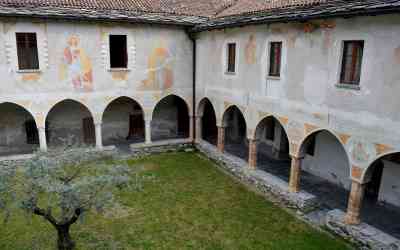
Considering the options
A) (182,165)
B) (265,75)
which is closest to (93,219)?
(182,165)

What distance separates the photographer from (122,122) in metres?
18.9

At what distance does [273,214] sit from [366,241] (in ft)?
9.79

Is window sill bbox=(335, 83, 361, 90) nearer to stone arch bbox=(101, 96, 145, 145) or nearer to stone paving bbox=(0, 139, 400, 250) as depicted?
stone paving bbox=(0, 139, 400, 250)

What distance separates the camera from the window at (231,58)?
1440cm

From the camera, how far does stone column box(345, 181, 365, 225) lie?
375 inches

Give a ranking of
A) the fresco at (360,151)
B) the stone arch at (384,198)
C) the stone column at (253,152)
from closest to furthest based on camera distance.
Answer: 1. the fresco at (360,151)
2. the stone arch at (384,198)
3. the stone column at (253,152)

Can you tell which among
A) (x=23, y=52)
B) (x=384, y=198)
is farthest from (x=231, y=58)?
(x=23, y=52)

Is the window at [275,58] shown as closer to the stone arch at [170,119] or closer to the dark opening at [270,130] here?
the dark opening at [270,130]

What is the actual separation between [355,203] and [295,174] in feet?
7.93

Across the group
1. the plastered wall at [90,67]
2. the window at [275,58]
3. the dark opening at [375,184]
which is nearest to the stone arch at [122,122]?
the plastered wall at [90,67]

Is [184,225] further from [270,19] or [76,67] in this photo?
[76,67]

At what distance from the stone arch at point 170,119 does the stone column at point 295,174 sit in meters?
9.08

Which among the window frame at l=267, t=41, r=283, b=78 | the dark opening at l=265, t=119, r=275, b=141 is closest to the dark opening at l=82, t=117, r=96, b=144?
the dark opening at l=265, t=119, r=275, b=141

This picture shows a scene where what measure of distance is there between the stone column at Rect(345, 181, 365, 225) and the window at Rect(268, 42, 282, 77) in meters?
4.64
